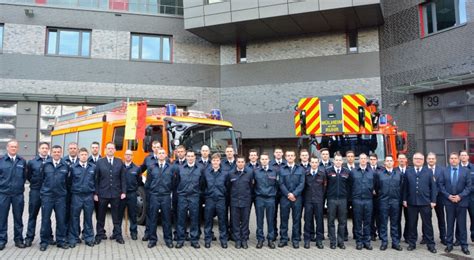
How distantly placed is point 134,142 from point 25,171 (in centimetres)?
284

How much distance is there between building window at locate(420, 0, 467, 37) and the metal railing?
36.1 ft

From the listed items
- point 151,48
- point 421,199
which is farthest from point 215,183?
point 151,48

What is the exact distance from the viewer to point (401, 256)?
665 centimetres

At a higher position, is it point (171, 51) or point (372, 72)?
point (171, 51)

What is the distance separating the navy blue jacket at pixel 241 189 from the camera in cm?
729

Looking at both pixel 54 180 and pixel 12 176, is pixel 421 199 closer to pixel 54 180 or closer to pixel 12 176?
pixel 54 180

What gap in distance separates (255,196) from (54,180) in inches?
143

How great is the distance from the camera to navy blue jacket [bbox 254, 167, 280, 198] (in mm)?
7352

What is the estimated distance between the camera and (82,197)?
7.21 meters

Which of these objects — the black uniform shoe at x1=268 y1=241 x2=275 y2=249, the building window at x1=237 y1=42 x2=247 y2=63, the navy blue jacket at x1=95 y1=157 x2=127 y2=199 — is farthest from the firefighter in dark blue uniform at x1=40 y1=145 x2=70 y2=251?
the building window at x1=237 y1=42 x2=247 y2=63

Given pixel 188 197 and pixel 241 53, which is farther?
pixel 241 53

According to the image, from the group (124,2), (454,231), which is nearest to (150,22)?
(124,2)

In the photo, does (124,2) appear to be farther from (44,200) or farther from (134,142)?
(44,200)

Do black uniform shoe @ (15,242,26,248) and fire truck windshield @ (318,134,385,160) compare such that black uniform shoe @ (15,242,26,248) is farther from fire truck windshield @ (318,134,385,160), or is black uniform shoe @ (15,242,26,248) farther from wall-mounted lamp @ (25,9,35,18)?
wall-mounted lamp @ (25,9,35,18)
